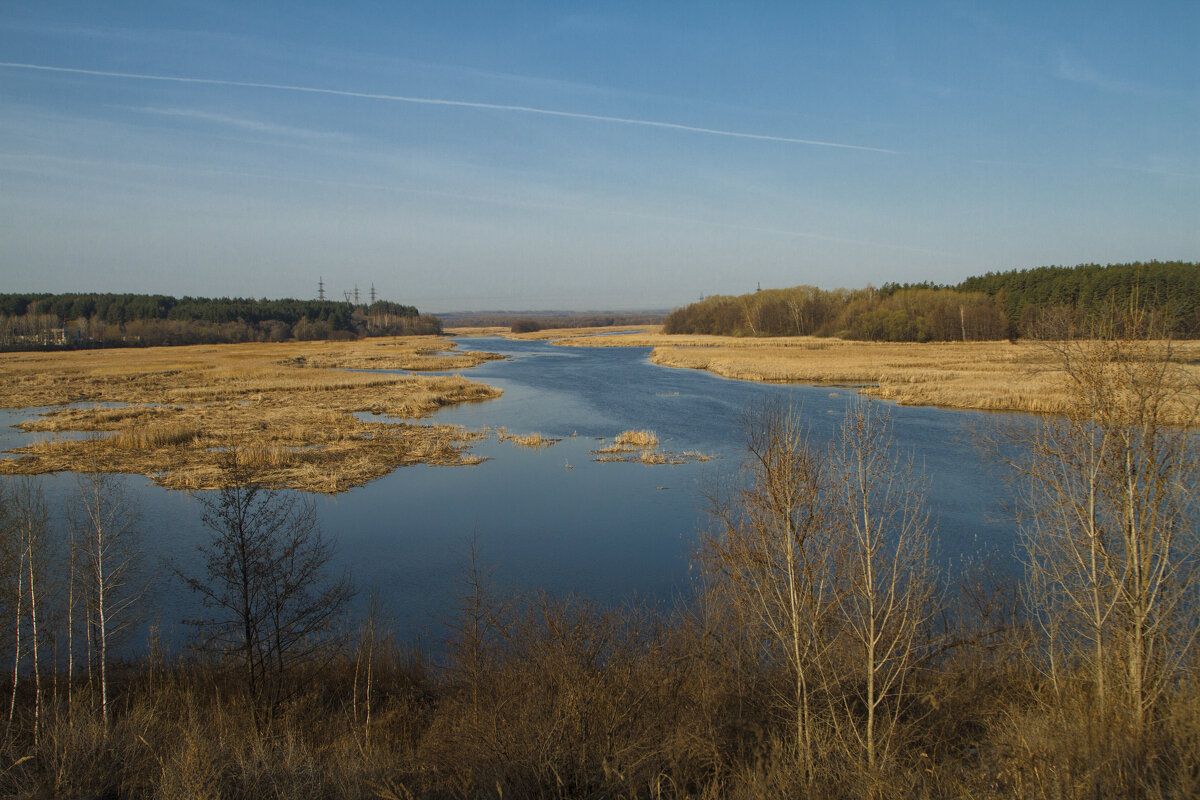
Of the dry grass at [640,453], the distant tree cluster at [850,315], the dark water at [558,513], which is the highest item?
the distant tree cluster at [850,315]

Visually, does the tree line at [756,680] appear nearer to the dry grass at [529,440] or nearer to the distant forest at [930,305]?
the dry grass at [529,440]

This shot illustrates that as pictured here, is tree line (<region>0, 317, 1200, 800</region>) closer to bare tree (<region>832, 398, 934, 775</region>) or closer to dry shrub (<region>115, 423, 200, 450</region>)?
bare tree (<region>832, 398, 934, 775</region>)

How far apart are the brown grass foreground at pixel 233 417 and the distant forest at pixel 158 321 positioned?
23.7 metres

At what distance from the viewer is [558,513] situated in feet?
58.3

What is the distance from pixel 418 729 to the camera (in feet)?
28.7

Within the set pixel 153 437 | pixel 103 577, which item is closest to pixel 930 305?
pixel 153 437

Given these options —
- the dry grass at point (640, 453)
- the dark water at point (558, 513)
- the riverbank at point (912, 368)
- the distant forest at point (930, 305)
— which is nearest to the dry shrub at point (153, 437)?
the dark water at point (558, 513)

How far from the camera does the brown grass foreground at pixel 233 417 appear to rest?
22375mm

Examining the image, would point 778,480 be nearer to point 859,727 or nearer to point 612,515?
point 859,727

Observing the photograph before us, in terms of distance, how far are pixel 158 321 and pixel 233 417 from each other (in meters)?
70.8

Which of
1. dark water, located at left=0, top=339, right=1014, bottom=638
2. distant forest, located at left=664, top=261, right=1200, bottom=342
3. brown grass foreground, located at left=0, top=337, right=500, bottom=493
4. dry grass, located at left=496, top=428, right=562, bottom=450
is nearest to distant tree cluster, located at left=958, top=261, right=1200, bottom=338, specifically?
distant forest, located at left=664, top=261, right=1200, bottom=342

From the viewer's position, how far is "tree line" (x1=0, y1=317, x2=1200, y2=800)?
6418 mm

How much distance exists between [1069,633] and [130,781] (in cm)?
1113

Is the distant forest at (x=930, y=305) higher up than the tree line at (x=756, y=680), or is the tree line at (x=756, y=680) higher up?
the distant forest at (x=930, y=305)
